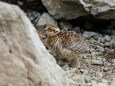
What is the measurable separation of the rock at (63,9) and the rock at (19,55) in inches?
135

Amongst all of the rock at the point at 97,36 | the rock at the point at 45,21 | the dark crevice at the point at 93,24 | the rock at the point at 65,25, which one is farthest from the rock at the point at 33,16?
the rock at the point at 97,36

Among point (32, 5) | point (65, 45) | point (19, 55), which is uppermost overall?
point (19, 55)

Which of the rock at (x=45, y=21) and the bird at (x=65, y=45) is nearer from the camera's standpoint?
the bird at (x=65, y=45)

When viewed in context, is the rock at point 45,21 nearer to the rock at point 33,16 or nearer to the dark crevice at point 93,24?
the rock at point 33,16

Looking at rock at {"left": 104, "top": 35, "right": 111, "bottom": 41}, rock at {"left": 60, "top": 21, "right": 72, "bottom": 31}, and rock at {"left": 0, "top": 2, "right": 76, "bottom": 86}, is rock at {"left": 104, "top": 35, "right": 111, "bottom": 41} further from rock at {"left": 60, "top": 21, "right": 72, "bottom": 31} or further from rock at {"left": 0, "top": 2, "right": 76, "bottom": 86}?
rock at {"left": 0, "top": 2, "right": 76, "bottom": 86}

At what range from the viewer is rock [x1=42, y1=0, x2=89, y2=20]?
22.0 ft

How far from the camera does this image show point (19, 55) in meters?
3.20

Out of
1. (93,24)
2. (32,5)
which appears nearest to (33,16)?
(32,5)

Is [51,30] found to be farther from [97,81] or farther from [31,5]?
[31,5]

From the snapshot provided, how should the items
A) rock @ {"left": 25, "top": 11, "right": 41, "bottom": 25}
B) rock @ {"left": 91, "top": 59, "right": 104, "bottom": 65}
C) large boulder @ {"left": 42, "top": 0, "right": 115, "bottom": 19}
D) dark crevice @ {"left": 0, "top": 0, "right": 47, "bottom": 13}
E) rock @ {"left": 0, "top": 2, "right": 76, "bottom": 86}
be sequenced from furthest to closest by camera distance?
dark crevice @ {"left": 0, "top": 0, "right": 47, "bottom": 13}
rock @ {"left": 25, "top": 11, "right": 41, "bottom": 25}
large boulder @ {"left": 42, "top": 0, "right": 115, "bottom": 19}
rock @ {"left": 91, "top": 59, "right": 104, "bottom": 65}
rock @ {"left": 0, "top": 2, "right": 76, "bottom": 86}

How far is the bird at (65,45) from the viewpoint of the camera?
5391 millimetres

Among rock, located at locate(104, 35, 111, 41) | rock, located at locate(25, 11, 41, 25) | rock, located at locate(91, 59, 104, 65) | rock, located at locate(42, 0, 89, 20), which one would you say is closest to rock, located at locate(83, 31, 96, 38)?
rock, located at locate(104, 35, 111, 41)

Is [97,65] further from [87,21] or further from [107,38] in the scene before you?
[87,21]

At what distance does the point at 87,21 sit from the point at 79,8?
32 cm
